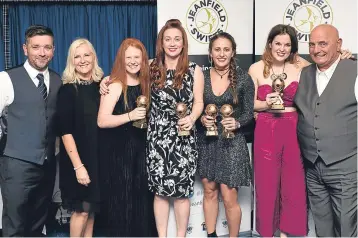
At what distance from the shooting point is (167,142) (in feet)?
9.09

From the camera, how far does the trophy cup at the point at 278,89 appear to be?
2.77 meters

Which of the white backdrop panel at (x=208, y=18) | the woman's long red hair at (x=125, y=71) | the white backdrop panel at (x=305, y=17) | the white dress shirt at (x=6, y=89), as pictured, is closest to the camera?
the white dress shirt at (x=6, y=89)

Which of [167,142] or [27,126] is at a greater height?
[27,126]

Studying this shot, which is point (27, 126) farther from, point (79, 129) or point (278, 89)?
point (278, 89)

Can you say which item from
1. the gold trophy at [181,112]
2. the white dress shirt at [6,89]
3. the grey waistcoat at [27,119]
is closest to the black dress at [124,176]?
the gold trophy at [181,112]

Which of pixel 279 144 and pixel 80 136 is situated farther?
pixel 279 144

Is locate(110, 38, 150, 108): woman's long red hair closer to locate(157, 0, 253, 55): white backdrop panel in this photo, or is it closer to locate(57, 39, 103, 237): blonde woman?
locate(57, 39, 103, 237): blonde woman

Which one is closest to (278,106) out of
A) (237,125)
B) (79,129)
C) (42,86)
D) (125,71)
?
(237,125)

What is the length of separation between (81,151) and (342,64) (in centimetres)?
174

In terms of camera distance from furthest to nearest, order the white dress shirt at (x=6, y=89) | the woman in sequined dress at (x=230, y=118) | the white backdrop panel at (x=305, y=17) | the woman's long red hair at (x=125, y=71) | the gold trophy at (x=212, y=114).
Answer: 1. the white backdrop panel at (x=305, y=17)
2. the woman in sequined dress at (x=230, y=118)
3. the gold trophy at (x=212, y=114)
4. the woman's long red hair at (x=125, y=71)
5. the white dress shirt at (x=6, y=89)

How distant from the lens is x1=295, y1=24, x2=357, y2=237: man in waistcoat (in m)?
2.60

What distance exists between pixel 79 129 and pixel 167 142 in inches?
22.5

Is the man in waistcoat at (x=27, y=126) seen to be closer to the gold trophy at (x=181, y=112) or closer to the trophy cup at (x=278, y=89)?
the gold trophy at (x=181, y=112)

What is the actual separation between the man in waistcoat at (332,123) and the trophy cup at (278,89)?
112 millimetres
